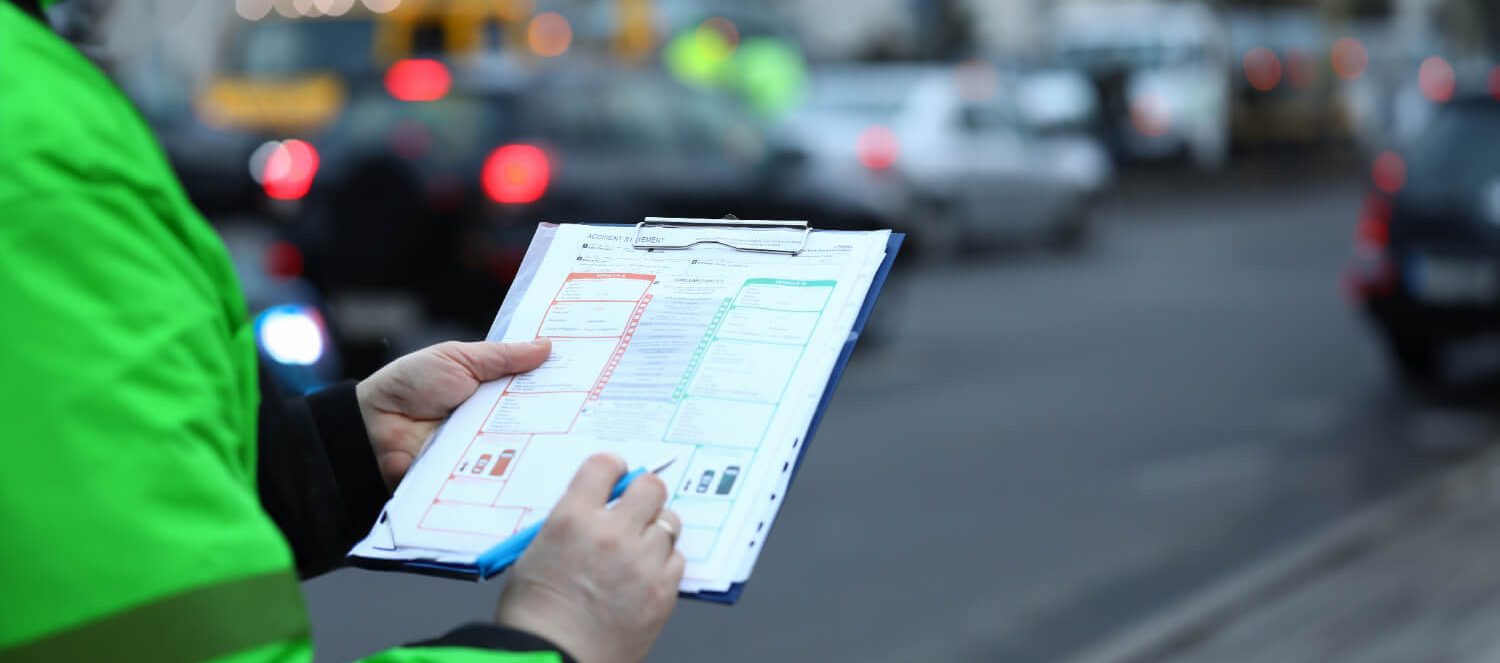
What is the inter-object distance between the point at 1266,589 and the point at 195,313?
4.85 meters

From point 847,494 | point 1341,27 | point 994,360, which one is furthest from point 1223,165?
point 847,494

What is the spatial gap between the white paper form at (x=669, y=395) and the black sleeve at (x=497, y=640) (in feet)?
0.50

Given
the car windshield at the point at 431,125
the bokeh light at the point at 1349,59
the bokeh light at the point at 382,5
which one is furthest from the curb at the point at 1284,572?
the bokeh light at the point at 1349,59

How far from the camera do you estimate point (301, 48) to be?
19.2m

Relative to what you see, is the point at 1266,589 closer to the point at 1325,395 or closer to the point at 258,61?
the point at 1325,395

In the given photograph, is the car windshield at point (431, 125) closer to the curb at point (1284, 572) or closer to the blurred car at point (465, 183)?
the blurred car at point (465, 183)

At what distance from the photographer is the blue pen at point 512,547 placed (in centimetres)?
154

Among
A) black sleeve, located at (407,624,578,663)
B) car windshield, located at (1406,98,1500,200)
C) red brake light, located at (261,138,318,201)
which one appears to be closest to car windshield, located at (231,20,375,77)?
red brake light, located at (261,138,318,201)

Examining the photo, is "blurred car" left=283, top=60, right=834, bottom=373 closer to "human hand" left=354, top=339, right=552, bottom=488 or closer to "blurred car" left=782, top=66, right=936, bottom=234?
"blurred car" left=782, top=66, right=936, bottom=234

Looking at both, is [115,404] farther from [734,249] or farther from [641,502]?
[734,249]

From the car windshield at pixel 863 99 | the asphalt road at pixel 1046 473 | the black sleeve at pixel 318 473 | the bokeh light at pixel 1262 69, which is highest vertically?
the bokeh light at pixel 1262 69

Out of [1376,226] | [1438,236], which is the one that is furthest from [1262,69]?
[1438,236]

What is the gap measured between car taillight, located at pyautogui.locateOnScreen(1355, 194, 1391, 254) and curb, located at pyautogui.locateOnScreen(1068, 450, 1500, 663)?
2.23m

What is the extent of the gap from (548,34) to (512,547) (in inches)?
854
